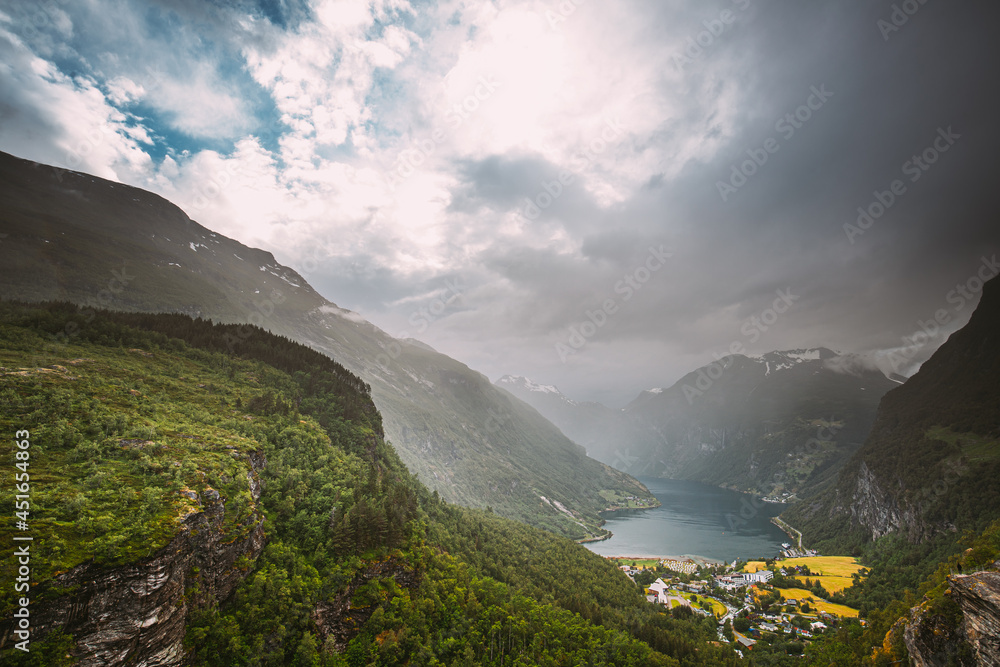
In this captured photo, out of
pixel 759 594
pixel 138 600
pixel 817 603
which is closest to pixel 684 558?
pixel 759 594

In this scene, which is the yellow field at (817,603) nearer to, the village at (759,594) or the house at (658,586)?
the village at (759,594)

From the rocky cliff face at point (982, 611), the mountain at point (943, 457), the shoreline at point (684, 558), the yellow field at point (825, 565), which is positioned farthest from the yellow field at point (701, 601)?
the mountain at point (943, 457)

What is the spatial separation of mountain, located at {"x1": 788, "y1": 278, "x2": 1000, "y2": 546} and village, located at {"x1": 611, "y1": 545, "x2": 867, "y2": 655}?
3327cm

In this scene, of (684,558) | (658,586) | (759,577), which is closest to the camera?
(658,586)

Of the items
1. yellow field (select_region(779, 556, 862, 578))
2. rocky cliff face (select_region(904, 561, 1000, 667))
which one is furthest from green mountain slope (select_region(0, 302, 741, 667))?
yellow field (select_region(779, 556, 862, 578))

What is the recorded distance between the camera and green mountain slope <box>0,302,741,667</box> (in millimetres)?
20609

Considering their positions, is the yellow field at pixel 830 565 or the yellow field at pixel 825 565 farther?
the yellow field at pixel 825 565

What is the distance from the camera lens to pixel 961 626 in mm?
33188

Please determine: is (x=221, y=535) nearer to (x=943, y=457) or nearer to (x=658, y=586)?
(x=658, y=586)

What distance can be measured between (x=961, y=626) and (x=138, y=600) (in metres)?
65.3

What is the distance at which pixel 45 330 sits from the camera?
4838cm

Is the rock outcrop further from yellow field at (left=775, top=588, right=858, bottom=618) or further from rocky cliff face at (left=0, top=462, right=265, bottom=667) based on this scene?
yellow field at (left=775, top=588, right=858, bottom=618)

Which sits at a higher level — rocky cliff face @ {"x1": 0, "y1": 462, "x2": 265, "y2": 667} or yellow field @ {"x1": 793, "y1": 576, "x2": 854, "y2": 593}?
rocky cliff face @ {"x1": 0, "y1": 462, "x2": 265, "y2": 667}

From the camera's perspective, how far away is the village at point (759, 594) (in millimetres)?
83812
